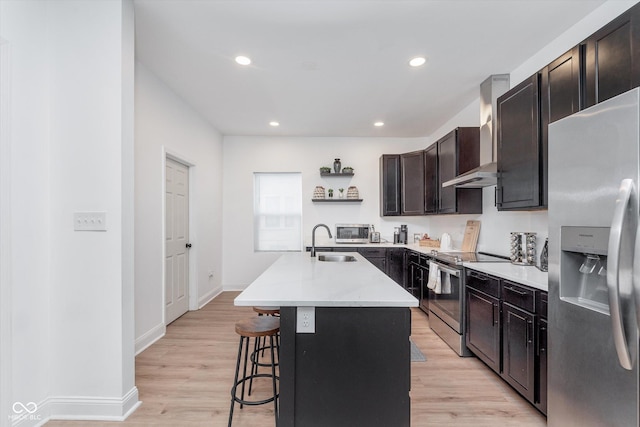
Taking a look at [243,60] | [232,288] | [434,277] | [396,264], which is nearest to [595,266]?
[434,277]

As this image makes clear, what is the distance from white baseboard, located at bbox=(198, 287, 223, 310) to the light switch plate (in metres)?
2.75

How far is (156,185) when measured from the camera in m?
3.30

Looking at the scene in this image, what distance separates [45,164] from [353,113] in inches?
135

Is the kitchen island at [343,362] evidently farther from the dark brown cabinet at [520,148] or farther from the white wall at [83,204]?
the dark brown cabinet at [520,148]

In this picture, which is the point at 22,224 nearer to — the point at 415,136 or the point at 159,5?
the point at 159,5

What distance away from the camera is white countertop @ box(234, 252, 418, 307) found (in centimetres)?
152

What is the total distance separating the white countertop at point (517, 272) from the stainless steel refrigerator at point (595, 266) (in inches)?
15.6

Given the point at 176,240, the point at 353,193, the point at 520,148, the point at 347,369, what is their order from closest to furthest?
the point at 347,369
the point at 520,148
the point at 176,240
the point at 353,193

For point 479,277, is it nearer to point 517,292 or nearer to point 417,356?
point 517,292

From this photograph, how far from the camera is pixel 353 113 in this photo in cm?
436

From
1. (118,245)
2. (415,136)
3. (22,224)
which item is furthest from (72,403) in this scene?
(415,136)

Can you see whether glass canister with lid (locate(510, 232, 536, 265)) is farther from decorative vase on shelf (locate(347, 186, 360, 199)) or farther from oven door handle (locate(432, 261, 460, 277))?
decorative vase on shelf (locate(347, 186, 360, 199))

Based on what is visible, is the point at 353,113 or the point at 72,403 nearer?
the point at 72,403

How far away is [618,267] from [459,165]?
2.68 m
